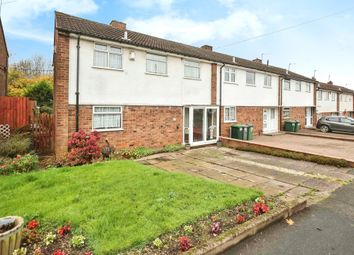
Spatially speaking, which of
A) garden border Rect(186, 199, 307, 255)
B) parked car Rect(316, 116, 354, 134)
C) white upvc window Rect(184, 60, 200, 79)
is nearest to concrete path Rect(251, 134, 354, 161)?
white upvc window Rect(184, 60, 200, 79)

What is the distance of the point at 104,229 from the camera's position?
402 centimetres

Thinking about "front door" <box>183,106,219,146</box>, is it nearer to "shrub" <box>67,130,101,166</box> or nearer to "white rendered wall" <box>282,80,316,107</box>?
"shrub" <box>67,130,101,166</box>

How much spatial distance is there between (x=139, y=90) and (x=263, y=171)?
6649 mm

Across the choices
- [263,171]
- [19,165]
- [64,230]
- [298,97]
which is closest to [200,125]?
[263,171]

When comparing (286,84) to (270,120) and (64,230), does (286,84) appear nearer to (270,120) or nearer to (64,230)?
(270,120)

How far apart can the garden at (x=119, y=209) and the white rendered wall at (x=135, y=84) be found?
397 cm

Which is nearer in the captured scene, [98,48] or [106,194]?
[106,194]

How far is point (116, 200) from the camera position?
17.0 ft

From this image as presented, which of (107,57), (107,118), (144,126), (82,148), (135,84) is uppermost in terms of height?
(107,57)

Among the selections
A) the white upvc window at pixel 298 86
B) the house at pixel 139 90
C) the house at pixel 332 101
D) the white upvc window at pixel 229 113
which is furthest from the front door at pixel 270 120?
the house at pixel 332 101

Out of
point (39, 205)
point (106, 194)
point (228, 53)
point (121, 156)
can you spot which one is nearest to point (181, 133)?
point (121, 156)

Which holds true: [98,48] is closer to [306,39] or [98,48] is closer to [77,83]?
[77,83]

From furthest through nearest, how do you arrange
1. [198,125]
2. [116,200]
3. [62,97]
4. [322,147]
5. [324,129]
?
1. [324,129]
2. [198,125]
3. [322,147]
4. [62,97]
5. [116,200]

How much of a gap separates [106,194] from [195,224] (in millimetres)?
2254
